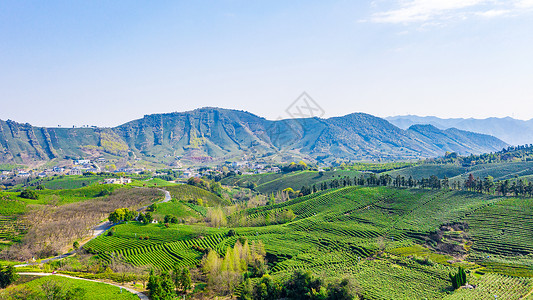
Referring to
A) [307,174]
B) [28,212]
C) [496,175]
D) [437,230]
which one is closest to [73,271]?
[28,212]

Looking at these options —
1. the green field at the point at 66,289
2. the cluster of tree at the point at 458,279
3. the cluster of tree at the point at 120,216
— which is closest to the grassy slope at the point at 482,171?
the cluster of tree at the point at 458,279

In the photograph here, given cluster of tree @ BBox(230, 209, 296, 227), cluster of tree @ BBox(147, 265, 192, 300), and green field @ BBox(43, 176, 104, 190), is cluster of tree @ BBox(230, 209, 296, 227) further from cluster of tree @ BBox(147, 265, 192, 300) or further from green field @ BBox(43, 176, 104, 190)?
green field @ BBox(43, 176, 104, 190)

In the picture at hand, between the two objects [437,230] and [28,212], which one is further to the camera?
[28,212]

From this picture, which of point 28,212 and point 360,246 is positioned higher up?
point 28,212

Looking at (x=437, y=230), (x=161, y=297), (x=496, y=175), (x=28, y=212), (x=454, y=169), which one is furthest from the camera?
(x=454, y=169)

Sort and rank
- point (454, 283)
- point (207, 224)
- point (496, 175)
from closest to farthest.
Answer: point (454, 283)
point (207, 224)
point (496, 175)

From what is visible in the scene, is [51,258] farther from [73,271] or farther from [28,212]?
[28,212]

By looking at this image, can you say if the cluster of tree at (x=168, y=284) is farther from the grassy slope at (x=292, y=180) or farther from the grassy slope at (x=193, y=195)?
the grassy slope at (x=292, y=180)
